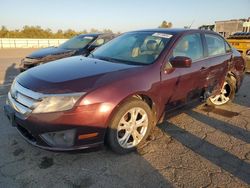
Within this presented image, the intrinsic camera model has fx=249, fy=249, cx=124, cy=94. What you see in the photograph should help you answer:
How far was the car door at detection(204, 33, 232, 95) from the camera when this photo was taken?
448cm

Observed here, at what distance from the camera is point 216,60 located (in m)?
4.62

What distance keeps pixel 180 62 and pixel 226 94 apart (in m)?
2.64

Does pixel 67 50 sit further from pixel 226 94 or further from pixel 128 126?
pixel 128 126

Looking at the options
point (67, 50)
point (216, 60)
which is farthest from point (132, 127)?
point (67, 50)

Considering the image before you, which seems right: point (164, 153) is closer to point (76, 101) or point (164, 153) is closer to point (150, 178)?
point (150, 178)

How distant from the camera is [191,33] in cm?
422

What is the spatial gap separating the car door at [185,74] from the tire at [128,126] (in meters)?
0.46

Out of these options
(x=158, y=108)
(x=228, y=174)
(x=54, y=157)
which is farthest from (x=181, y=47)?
(x=54, y=157)

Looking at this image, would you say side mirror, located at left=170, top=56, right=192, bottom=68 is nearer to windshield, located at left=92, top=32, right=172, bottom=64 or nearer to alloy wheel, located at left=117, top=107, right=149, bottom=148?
windshield, located at left=92, top=32, right=172, bottom=64

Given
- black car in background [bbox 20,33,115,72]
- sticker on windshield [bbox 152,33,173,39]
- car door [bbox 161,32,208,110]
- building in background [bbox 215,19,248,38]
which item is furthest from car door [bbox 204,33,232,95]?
building in background [bbox 215,19,248,38]

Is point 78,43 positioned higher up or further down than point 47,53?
higher up

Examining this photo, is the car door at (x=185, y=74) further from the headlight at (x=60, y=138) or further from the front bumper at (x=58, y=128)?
the headlight at (x=60, y=138)

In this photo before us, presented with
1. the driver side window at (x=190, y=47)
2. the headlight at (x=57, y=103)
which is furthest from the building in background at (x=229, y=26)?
the headlight at (x=57, y=103)

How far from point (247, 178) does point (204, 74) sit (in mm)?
1953
